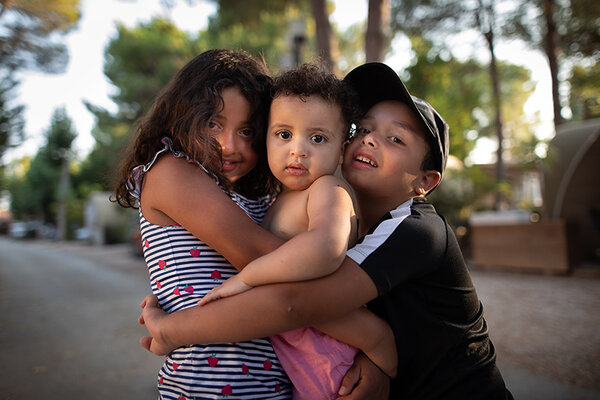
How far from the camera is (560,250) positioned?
8.24 metres

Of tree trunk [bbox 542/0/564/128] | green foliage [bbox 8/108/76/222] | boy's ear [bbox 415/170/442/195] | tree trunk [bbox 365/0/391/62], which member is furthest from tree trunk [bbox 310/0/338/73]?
green foliage [bbox 8/108/76/222]

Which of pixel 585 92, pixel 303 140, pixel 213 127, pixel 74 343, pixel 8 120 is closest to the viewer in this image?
pixel 303 140

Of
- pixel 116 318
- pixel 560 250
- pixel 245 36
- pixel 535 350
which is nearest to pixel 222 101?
pixel 535 350

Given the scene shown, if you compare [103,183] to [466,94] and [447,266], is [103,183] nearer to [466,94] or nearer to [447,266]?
[447,266]

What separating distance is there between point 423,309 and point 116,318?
6115 mm

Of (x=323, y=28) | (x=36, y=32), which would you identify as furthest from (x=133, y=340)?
(x=36, y=32)

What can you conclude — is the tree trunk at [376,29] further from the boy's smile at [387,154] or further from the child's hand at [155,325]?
the child's hand at [155,325]

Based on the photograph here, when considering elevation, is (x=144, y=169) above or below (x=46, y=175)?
below

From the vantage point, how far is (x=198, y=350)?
1232 millimetres

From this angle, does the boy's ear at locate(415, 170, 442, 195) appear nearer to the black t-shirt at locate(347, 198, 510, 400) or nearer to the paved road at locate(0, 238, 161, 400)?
the black t-shirt at locate(347, 198, 510, 400)

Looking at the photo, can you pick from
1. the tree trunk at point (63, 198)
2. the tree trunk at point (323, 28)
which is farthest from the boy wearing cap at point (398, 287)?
the tree trunk at point (63, 198)

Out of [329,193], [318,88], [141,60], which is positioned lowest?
[329,193]

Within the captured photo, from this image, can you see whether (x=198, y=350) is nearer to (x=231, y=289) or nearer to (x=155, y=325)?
(x=155, y=325)

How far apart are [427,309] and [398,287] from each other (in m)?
0.11
